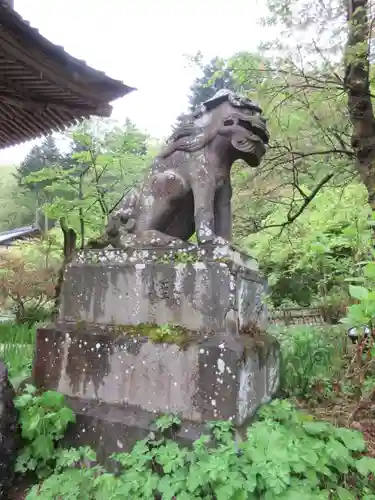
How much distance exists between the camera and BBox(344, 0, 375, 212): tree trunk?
15.4 feet

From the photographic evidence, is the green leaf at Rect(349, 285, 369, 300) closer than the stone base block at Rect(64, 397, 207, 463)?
Yes

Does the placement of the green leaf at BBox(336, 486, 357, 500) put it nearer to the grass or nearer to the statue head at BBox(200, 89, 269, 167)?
the statue head at BBox(200, 89, 269, 167)

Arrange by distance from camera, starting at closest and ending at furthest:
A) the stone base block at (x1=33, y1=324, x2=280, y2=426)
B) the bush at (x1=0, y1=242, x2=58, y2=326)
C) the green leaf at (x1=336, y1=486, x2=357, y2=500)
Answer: the green leaf at (x1=336, y1=486, x2=357, y2=500) → the stone base block at (x1=33, y1=324, x2=280, y2=426) → the bush at (x1=0, y1=242, x2=58, y2=326)

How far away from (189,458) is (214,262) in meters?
1.23

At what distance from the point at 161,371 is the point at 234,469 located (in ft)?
2.79

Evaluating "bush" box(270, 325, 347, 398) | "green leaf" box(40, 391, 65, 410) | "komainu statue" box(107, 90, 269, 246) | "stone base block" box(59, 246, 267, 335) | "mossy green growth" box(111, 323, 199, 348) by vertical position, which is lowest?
"green leaf" box(40, 391, 65, 410)

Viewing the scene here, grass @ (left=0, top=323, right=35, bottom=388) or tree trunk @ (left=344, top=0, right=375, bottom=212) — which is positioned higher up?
tree trunk @ (left=344, top=0, right=375, bottom=212)

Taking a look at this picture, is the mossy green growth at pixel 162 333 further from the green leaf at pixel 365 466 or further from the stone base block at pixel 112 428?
the green leaf at pixel 365 466

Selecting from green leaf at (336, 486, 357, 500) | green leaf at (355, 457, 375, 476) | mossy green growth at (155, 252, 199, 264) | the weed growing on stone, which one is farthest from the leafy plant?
green leaf at (355, 457, 375, 476)

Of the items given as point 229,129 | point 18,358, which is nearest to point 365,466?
point 229,129

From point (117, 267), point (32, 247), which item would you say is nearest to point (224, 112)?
point (117, 267)

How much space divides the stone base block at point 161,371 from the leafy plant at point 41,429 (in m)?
0.31

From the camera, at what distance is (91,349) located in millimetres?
2879

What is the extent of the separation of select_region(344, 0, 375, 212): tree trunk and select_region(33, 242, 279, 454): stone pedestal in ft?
10.1
